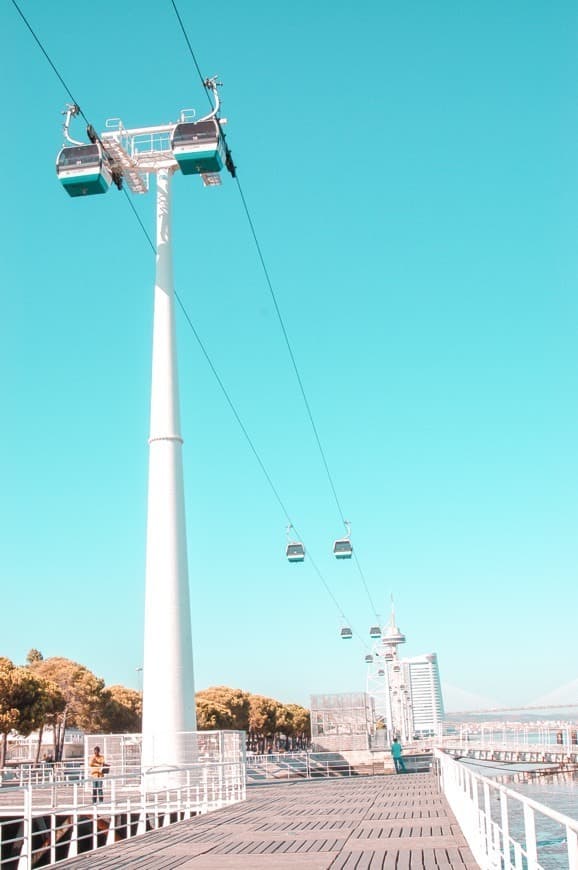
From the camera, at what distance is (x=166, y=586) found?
2534 centimetres

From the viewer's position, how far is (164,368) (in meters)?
27.4

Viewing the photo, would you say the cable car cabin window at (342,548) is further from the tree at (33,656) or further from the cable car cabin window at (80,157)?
the tree at (33,656)

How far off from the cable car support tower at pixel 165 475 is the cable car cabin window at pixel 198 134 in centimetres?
3

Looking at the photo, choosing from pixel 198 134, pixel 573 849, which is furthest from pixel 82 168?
pixel 573 849

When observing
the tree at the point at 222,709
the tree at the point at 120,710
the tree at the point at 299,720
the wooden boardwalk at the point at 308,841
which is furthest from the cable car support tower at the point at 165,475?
the tree at the point at 299,720

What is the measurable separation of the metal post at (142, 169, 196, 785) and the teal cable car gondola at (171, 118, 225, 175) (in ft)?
22.3

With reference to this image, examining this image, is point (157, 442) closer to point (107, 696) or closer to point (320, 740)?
point (320, 740)

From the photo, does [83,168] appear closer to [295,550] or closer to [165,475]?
[165,475]

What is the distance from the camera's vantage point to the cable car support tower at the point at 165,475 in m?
22.8

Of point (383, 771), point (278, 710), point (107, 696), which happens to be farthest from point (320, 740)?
point (278, 710)

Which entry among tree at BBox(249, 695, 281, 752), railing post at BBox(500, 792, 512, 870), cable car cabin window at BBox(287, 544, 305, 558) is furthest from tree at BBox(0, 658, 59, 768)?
railing post at BBox(500, 792, 512, 870)

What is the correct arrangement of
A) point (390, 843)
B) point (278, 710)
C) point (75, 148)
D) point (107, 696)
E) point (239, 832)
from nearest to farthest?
point (390, 843) < point (239, 832) < point (75, 148) < point (107, 696) < point (278, 710)

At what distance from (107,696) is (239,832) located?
5779cm

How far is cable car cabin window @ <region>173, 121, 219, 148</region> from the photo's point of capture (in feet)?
72.4
